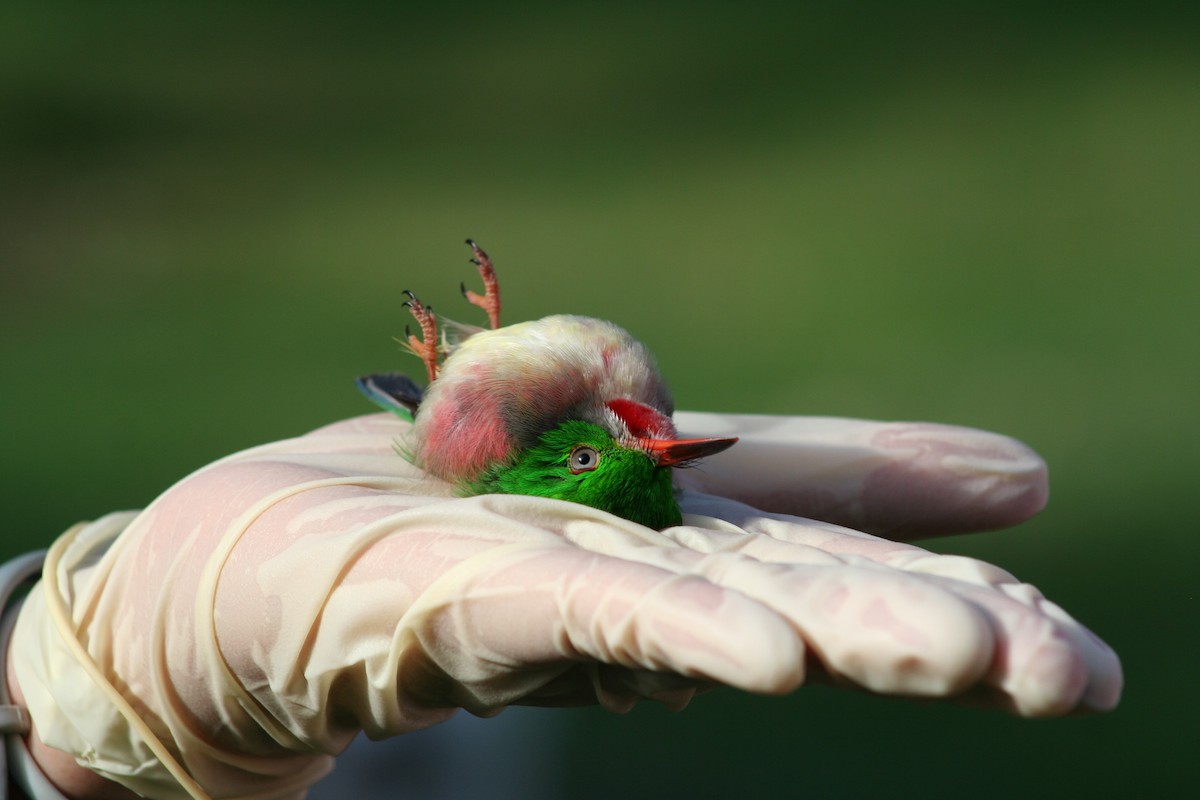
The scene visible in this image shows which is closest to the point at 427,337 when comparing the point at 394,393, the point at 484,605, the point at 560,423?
the point at 394,393

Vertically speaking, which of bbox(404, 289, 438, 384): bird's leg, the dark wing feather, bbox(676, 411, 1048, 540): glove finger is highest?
bbox(404, 289, 438, 384): bird's leg

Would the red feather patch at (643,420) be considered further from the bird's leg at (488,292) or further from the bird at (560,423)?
the bird's leg at (488,292)

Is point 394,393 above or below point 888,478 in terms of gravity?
above

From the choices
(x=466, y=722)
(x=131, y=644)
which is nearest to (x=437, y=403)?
(x=131, y=644)

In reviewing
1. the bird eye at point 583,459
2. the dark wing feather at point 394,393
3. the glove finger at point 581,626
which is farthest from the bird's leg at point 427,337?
the glove finger at point 581,626

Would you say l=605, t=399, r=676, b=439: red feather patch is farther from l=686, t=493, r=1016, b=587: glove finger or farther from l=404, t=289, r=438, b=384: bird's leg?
l=404, t=289, r=438, b=384: bird's leg

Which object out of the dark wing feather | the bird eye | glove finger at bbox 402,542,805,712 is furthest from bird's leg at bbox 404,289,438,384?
glove finger at bbox 402,542,805,712

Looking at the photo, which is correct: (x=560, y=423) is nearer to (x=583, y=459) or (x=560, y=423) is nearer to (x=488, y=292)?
(x=583, y=459)

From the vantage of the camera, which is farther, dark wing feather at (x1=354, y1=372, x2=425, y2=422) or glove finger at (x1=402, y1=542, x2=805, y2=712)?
dark wing feather at (x1=354, y1=372, x2=425, y2=422)

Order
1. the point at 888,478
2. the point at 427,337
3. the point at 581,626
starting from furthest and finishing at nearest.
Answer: the point at 888,478 → the point at 427,337 → the point at 581,626
